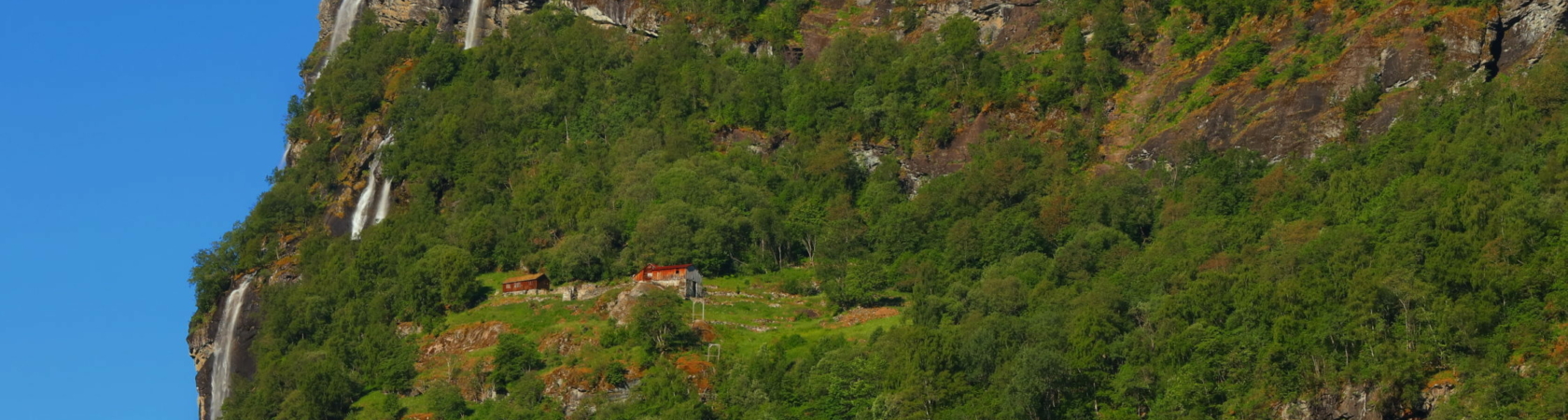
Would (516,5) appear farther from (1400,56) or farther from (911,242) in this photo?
(1400,56)

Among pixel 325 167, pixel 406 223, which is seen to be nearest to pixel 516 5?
pixel 325 167

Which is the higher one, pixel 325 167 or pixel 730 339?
pixel 325 167

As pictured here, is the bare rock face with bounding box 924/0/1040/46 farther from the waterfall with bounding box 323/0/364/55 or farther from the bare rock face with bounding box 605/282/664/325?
the waterfall with bounding box 323/0/364/55

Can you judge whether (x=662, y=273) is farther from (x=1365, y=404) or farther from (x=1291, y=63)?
(x=1365, y=404)

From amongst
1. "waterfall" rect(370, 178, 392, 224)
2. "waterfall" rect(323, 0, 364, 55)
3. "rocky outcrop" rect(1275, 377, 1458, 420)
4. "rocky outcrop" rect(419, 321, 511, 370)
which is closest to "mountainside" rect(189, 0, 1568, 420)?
"rocky outcrop" rect(1275, 377, 1458, 420)

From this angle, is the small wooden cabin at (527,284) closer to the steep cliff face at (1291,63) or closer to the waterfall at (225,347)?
the waterfall at (225,347)

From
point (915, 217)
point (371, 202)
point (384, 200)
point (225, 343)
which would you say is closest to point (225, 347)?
point (225, 343)

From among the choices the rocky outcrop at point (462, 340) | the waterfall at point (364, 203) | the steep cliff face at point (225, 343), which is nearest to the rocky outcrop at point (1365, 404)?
the rocky outcrop at point (462, 340)

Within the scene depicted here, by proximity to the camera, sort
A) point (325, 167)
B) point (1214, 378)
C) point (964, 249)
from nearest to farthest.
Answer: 1. point (1214, 378)
2. point (964, 249)
3. point (325, 167)
